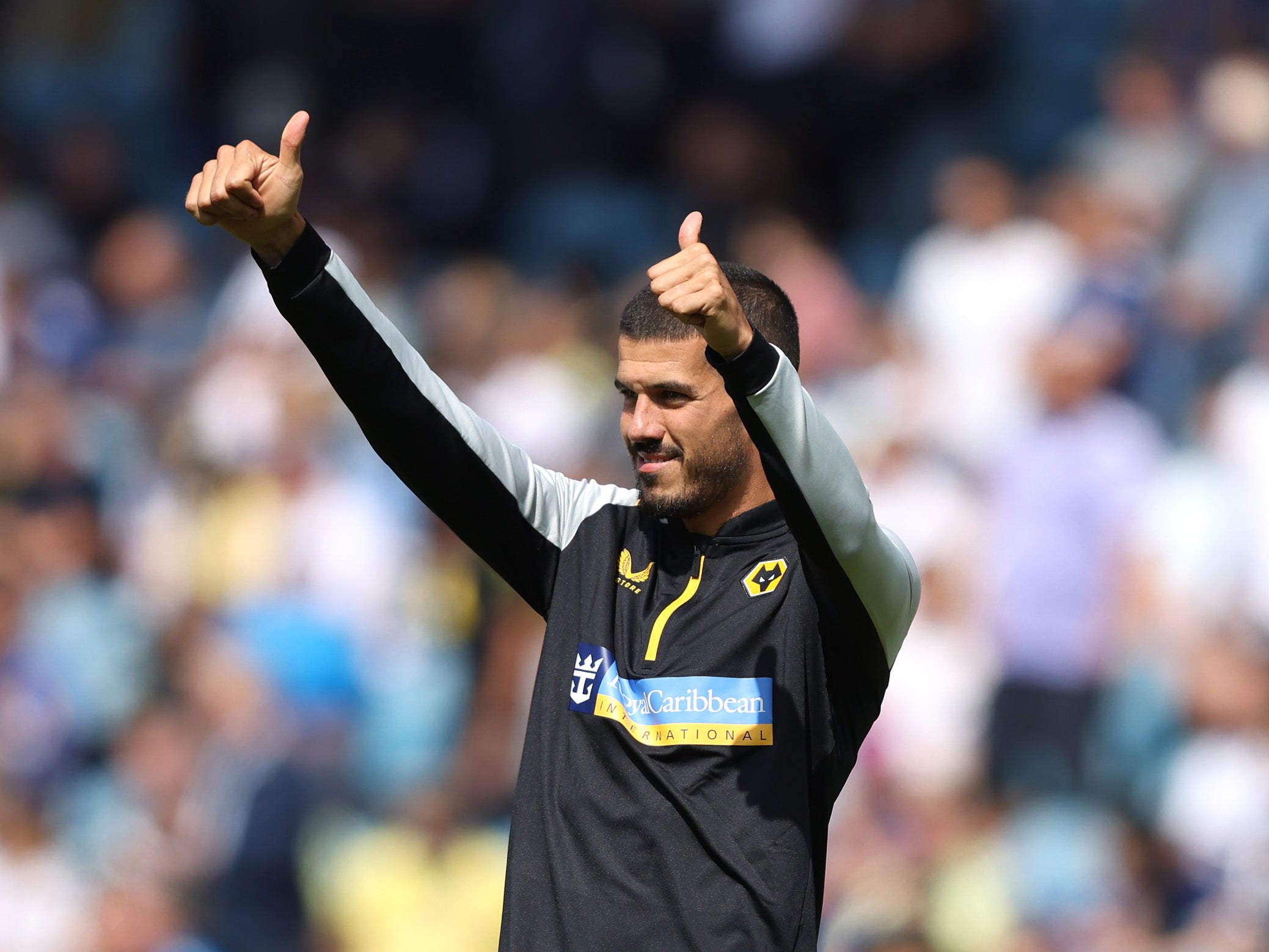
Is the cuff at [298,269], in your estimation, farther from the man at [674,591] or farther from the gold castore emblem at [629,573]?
the gold castore emblem at [629,573]

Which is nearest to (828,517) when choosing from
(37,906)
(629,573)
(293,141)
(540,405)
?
(629,573)

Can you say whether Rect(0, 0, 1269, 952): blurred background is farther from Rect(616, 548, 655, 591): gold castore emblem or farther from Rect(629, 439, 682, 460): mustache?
Rect(629, 439, 682, 460): mustache

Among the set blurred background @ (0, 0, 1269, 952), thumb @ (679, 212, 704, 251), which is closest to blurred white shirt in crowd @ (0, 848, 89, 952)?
blurred background @ (0, 0, 1269, 952)

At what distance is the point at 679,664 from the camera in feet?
9.84

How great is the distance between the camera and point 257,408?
9188 mm

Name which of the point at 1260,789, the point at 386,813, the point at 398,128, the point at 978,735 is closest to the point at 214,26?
the point at 398,128

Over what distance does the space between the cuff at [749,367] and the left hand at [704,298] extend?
0.03 feet

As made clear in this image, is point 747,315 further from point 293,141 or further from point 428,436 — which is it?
point 293,141

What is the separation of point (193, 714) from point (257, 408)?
79.0 inches

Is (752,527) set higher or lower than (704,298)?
lower

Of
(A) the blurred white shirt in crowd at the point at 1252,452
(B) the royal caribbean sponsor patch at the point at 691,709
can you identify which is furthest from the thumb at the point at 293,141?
(A) the blurred white shirt in crowd at the point at 1252,452

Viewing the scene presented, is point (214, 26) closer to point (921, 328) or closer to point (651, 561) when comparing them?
point (921, 328)

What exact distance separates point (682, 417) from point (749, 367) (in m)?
0.37

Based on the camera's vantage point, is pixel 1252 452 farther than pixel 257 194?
Yes
